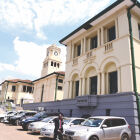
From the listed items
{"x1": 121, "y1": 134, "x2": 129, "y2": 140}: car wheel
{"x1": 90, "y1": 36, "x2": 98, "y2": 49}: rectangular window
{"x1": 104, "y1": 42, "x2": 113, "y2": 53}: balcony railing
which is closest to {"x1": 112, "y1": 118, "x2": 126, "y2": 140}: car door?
{"x1": 121, "y1": 134, "x2": 129, "y2": 140}: car wheel

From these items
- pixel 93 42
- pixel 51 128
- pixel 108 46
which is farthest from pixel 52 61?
pixel 51 128

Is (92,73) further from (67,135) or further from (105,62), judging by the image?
(67,135)

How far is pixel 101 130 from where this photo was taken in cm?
862

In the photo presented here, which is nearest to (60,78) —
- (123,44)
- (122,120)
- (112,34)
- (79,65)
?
(79,65)

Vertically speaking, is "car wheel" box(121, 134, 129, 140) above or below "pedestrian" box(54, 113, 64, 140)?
below

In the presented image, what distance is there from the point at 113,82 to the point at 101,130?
6830 mm

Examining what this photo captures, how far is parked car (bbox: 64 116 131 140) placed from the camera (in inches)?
321

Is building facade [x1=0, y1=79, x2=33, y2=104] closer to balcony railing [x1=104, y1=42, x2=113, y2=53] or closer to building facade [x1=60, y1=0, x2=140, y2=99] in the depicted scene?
building facade [x1=60, y1=0, x2=140, y2=99]

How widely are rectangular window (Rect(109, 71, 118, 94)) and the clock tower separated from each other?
42274 mm

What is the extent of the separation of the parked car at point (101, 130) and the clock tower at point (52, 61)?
4718 cm

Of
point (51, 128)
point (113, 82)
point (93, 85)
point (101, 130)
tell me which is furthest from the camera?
point (93, 85)

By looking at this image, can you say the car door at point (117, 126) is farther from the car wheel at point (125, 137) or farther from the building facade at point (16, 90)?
the building facade at point (16, 90)

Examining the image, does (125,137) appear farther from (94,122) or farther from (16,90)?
(16,90)

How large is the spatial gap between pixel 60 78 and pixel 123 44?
21909 millimetres
